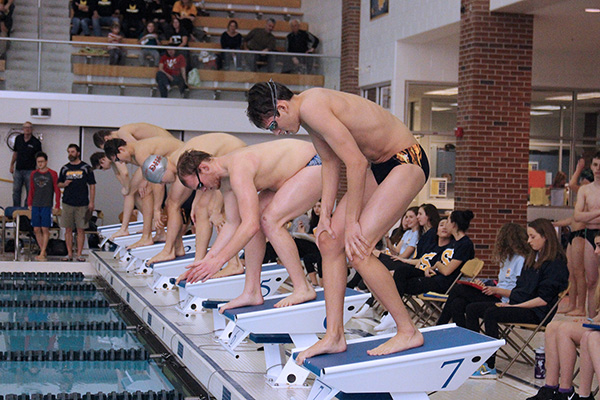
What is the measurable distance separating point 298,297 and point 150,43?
1173 centimetres

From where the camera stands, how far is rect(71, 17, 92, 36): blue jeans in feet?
55.4

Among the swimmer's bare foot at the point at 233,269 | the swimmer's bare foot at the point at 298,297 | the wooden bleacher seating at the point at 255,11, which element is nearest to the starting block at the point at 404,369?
the swimmer's bare foot at the point at 298,297

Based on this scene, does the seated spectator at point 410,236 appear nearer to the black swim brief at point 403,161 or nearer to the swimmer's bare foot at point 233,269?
the swimmer's bare foot at point 233,269

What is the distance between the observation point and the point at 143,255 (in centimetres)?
896

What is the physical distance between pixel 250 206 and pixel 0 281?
681 cm

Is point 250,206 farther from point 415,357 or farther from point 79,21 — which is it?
point 79,21

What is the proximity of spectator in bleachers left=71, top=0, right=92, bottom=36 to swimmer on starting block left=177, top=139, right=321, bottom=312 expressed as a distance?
12.7 meters

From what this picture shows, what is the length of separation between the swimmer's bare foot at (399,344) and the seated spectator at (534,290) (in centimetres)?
178

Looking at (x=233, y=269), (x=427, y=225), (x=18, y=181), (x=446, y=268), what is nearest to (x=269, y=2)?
(x=18, y=181)

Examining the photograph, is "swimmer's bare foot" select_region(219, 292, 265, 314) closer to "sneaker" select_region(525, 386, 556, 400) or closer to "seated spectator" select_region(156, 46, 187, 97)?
"sneaker" select_region(525, 386, 556, 400)

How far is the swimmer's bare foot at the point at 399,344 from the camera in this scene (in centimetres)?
356

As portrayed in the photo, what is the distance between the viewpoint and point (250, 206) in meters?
4.62

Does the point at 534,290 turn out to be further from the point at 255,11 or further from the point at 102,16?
the point at 255,11

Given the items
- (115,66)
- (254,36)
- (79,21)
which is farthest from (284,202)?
(79,21)
